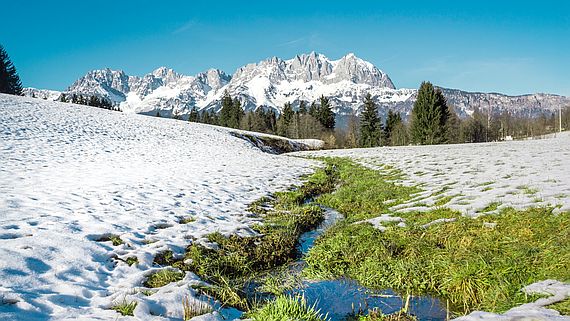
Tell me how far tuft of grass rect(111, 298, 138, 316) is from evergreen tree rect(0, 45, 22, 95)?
3147 inches

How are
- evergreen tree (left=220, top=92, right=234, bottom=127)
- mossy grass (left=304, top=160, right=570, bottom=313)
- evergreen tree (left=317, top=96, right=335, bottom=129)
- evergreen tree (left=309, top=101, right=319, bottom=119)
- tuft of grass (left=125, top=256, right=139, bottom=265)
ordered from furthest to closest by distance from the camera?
evergreen tree (left=220, top=92, right=234, bottom=127)
evergreen tree (left=309, top=101, right=319, bottom=119)
evergreen tree (left=317, top=96, right=335, bottom=129)
tuft of grass (left=125, top=256, right=139, bottom=265)
mossy grass (left=304, top=160, right=570, bottom=313)

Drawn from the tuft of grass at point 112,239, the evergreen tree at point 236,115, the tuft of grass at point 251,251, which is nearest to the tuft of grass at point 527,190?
the tuft of grass at point 251,251

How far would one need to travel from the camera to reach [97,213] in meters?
8.44

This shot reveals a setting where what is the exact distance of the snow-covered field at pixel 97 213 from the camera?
15.7 feet

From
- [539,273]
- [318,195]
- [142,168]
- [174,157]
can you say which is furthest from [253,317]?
[174,157]

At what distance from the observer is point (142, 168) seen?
53.8 feet

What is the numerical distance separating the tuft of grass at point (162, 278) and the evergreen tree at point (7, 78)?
260 ft

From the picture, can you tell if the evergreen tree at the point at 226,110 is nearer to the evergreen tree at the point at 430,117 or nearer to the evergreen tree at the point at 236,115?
the evergreen tree at the point at 236,115

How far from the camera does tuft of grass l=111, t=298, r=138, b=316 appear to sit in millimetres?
4520

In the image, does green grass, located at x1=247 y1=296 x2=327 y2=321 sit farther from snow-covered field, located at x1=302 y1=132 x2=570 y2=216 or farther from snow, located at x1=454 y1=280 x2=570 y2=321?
snow-covered field, located at x1=302 y1=132 x2=570 y2=216

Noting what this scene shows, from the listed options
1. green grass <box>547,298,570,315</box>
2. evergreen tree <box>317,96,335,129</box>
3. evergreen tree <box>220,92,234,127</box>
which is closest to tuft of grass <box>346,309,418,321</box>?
green grass <box>547,298,570,315</box>

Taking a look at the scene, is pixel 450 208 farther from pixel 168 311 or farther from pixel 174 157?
pixel 174 157

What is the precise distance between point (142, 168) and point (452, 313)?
15357 millimetres


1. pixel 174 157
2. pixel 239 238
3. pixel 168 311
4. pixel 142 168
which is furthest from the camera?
pixel 174 157
